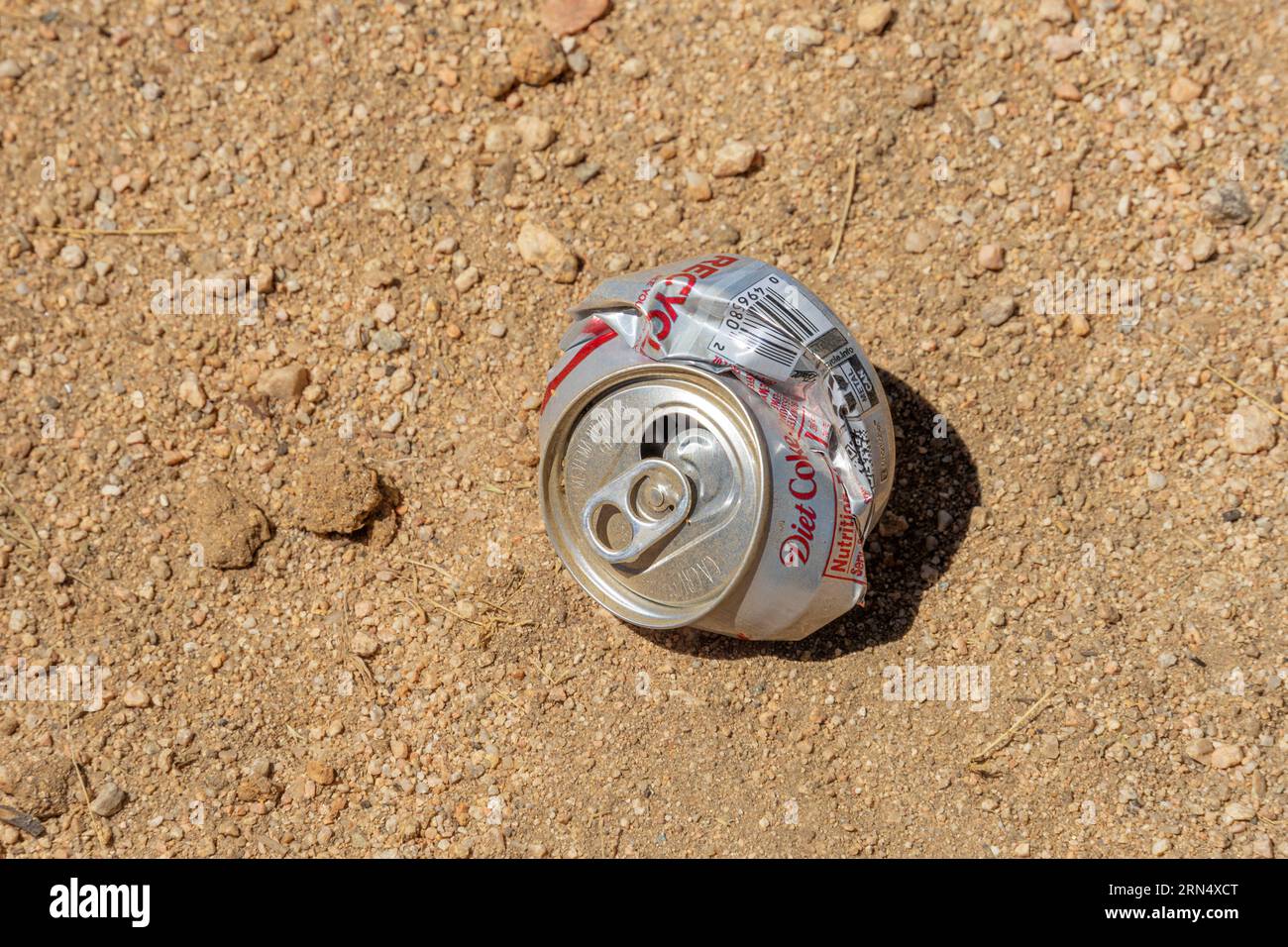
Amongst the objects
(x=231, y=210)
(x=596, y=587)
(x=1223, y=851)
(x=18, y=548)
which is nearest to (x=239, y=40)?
(x=231, y=210)

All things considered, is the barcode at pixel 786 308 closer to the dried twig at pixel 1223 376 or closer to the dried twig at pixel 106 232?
the dried twig at pixel 1223 376

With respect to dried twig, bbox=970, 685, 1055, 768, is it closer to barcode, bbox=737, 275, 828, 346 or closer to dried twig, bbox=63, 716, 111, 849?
barcode, bbox=737, 275, 828, 346

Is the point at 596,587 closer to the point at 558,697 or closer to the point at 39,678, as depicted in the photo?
the point at 558,697

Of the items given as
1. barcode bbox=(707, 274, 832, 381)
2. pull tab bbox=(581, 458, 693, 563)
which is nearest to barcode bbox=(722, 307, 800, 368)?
barcode bbox=(707, 274, 832, 381)

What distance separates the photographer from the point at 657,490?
2.37m

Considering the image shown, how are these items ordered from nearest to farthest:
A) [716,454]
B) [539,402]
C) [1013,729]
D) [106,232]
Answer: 1. [716,454]
2. [1013,729]
3. [539,402]
4. [106,232]

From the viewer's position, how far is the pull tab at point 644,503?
91.7 inches

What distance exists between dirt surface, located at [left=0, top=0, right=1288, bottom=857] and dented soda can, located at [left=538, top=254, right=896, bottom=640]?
517 mm

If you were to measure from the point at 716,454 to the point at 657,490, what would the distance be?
6.5 inches

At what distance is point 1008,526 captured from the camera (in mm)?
2959

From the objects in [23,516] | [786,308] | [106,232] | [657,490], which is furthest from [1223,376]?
[23,516]

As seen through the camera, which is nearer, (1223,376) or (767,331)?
(767,331)

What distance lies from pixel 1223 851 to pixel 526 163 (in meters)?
2.86

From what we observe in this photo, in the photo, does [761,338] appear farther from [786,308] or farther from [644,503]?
[644,503]
